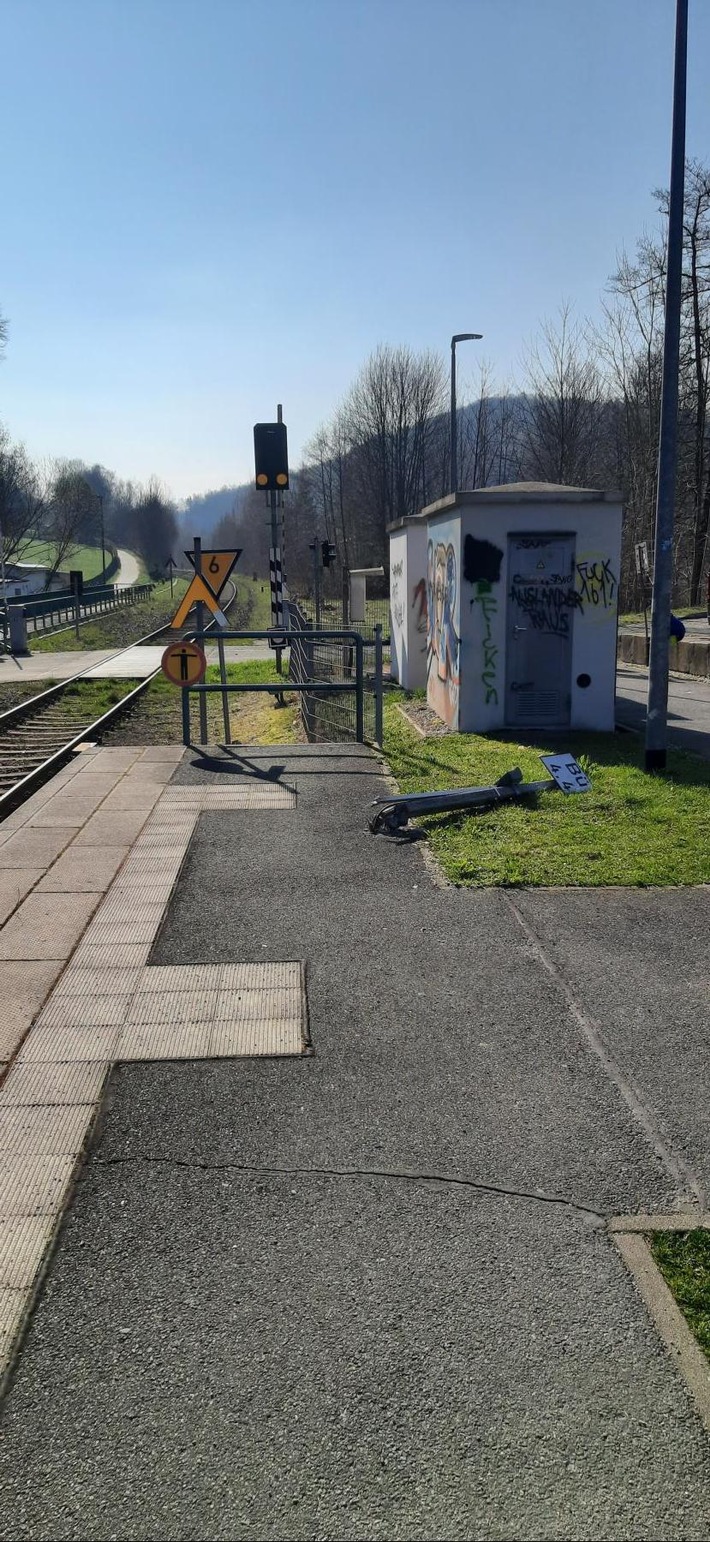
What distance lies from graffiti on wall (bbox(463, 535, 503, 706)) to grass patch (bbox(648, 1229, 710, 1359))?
926 centimetres

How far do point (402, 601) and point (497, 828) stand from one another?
9468 millimetres

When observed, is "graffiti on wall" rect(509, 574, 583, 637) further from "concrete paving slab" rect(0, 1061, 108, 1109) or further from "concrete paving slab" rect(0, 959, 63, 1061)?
"concrete paving slab" rect(0, 1061, 108, 1109)

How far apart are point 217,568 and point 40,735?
3629 millimetres

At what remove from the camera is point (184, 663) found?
11.3 m

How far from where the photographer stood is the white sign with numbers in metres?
9.24

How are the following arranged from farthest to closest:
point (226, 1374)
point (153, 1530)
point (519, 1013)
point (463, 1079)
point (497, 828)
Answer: point (497, 828), point (519, 1013), point (463, 1079), point (226, 1374), point (153, 1530)

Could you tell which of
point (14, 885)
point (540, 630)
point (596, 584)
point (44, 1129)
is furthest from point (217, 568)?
point (44, 1129)

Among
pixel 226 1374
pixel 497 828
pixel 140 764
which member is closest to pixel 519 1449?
pixel 226 1374

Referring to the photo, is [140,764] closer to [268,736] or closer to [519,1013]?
[268,736]

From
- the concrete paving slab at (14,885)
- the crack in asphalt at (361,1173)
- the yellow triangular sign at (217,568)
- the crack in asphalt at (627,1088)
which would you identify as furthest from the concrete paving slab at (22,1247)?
the yellow triangular sign at (217,568)

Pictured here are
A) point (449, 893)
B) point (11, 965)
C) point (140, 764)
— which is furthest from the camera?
point (140, 764)

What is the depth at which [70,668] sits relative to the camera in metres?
25.2

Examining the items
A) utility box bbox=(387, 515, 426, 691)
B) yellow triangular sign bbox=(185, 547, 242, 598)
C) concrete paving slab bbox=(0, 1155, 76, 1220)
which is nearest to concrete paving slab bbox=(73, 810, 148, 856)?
concrete paving slab bbox=(0, 1155, 76, 1220)

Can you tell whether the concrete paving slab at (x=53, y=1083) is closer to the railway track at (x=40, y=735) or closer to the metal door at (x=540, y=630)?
the railway track at (x=40, y=735)
